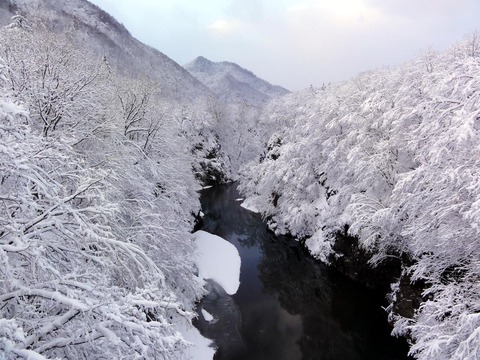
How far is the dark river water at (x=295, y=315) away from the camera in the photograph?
14.5 m

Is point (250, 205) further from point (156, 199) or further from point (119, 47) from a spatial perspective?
point (119, 47)

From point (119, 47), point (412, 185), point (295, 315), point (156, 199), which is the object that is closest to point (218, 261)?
point (295, 315)

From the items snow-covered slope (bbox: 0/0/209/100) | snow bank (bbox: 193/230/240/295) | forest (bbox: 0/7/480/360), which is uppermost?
snow-covered slope (bbox: 0/0/209/100)

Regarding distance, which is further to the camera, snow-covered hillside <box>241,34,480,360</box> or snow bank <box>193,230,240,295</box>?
snow bank <box>193,230,240,295</box>

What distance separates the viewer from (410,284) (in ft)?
49.9

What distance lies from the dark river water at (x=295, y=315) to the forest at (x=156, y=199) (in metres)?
1.46

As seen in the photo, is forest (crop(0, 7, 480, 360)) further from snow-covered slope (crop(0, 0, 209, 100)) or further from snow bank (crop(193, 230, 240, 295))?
snow-covered slope (crop(0, 0, 209, 100))

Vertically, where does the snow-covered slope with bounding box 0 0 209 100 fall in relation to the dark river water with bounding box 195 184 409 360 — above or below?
above

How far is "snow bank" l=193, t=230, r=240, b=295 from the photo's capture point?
20625 millimetres

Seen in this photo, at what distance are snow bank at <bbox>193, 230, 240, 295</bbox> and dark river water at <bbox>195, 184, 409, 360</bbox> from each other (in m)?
0.57

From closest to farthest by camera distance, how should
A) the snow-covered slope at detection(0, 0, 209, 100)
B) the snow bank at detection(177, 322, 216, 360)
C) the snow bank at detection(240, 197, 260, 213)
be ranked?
1. the snow bank at detection(177, 322, 216, 360)
2. the snow bank at detection(240, 197, 260, 213)
3. the snow-covered slope at detection(0, 0, 209, 100)

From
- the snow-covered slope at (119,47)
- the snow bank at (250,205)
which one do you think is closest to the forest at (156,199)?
the snow bank at (250,205)

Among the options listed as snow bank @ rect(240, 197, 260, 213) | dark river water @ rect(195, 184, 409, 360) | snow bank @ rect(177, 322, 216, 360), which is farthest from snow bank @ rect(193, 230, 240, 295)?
Answer: snow bank @ rect(240, 197, 260, 213)

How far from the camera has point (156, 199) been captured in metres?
15.6
